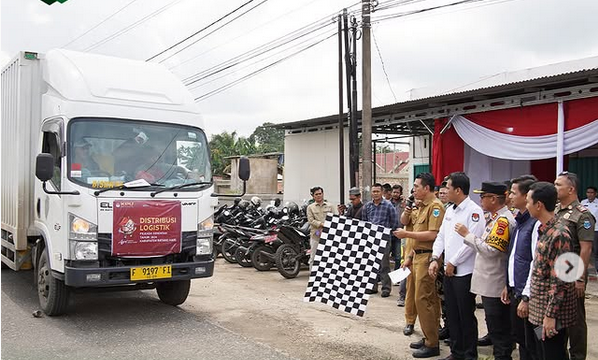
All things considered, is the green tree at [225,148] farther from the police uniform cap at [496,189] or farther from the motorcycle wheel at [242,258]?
the police uniform cap at [496,189]

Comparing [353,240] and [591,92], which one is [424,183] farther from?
[591,92]

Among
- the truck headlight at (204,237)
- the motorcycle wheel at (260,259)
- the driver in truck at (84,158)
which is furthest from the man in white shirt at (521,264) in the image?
the motorcycle wheel at (260,259)

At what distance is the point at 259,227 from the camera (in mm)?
12430

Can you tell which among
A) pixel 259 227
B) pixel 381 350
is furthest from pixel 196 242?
pixel 259 227

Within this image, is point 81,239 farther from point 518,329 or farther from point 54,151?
point 518,329

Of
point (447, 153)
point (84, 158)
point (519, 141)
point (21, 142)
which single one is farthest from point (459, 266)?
point (447, 153)

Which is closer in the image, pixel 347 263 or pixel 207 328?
pixel 347 263

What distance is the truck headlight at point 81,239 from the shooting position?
607 cm

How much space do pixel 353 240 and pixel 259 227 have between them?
6641 mm

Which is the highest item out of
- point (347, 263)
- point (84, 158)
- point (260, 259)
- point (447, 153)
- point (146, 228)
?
point (447, 153)

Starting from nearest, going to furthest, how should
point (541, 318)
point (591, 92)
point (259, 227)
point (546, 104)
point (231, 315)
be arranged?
point (541, 318), point (231, 315), point (591, 92), point (546, 104), point (259, 227)

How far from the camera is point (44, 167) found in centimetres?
603

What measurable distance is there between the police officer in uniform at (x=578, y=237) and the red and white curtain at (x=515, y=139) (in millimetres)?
5342

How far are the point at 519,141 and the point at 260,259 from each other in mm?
5320
